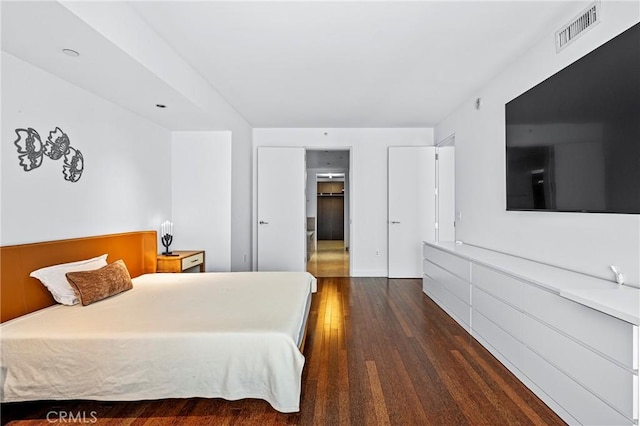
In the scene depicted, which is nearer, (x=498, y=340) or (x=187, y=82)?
(x=498, y=340)

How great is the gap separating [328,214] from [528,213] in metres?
10.6

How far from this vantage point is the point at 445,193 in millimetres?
5574

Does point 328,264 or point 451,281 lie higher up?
point 451,281

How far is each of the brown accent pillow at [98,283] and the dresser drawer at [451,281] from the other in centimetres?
312

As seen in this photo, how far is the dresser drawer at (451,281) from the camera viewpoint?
321 cm

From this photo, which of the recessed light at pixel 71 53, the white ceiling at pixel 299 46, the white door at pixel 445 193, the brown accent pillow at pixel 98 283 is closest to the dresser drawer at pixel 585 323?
the white ceiling at pixel 299 46

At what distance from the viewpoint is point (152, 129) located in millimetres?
4203

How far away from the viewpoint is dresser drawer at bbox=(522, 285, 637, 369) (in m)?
1.50

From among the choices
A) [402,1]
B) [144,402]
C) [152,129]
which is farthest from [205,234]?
[402,1]

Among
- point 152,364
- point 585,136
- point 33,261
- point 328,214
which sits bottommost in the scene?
point 152,364

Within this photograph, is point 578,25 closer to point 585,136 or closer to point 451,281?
point 585,136

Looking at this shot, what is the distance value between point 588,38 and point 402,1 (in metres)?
1.28

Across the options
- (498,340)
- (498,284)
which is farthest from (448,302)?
(498,284)

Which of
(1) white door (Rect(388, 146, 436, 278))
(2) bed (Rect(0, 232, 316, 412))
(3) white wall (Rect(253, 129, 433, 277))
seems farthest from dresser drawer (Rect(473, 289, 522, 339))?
(3) white wall (Rect(253, 129, 433, 277))
